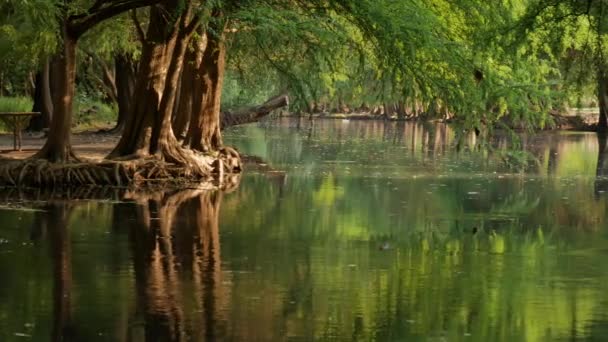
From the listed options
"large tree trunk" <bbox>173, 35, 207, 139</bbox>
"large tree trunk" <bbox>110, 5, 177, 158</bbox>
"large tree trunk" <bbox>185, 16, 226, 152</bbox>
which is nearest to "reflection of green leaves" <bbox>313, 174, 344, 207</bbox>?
"large tree trunk" <bbox>185, 16, 226, 152</bbox>

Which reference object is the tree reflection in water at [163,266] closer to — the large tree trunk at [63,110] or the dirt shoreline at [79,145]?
the large tree trunk at [63,110]

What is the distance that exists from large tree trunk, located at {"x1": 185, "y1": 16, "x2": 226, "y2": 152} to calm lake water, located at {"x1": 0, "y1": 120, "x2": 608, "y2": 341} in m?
3.46

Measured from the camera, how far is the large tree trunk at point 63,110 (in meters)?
27.3

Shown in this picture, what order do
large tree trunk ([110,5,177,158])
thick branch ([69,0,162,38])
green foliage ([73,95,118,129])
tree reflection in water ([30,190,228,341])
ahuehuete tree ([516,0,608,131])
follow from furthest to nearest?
green foliage ([73,95,118,129])
large tree trunk ([110,5,177,158])
thick branch ([69,0,162,38])
ahuehuete tree ([516,0,608,131])
tree reflection in water ([30,190,228,341])

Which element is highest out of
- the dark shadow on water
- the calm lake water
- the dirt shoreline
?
the dirt shoreline

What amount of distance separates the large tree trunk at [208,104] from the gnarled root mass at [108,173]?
7.38 ft

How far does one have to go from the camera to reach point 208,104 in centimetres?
3384

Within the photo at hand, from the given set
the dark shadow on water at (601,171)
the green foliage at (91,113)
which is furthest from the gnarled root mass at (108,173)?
the green foliage at (91,113)

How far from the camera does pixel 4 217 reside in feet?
67.9

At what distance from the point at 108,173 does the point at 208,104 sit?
6802 millimetres

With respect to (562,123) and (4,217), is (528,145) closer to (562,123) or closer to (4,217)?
(562,123)

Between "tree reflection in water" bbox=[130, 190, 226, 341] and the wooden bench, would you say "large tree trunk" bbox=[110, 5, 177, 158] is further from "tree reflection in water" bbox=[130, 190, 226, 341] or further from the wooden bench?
"tree reflection in water" bbox=[130, 190, 226, 341]

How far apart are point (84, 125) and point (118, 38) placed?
13.2 metres

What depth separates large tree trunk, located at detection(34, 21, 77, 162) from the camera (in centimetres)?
2727
